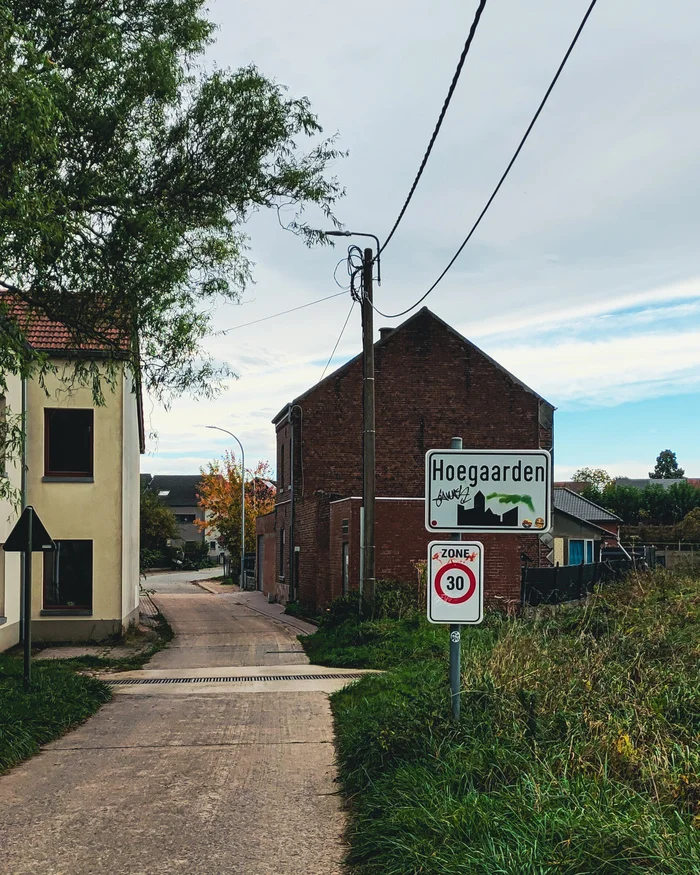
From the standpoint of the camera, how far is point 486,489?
7230 mm

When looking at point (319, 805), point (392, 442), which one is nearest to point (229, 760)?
point (319, 805)

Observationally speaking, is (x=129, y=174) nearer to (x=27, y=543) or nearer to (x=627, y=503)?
(x=27, y=543)

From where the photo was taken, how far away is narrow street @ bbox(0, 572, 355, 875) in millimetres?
5840

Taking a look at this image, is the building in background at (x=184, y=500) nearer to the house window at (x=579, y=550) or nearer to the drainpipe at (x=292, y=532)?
the house window at (x=579, y=550)

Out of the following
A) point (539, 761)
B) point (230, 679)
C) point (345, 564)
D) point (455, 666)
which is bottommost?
point (230, 679)

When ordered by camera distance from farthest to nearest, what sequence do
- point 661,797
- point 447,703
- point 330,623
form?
point 330,623
point 447,703
point 661,797

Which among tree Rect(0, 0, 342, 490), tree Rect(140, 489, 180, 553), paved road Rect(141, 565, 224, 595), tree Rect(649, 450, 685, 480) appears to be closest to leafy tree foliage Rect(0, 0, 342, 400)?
tree Rect(0, 0, 342, 490)

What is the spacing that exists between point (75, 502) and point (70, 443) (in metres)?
1.35

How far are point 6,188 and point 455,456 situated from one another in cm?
A: 524

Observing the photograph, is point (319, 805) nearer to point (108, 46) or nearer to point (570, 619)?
point (570, 619)

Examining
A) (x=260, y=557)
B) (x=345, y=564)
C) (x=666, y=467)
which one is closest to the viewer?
(x=345, y=564)

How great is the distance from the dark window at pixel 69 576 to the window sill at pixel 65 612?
12cm

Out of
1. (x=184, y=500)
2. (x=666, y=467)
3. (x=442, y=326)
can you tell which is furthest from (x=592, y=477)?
(x=442, y=326)

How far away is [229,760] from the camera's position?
875 cm
